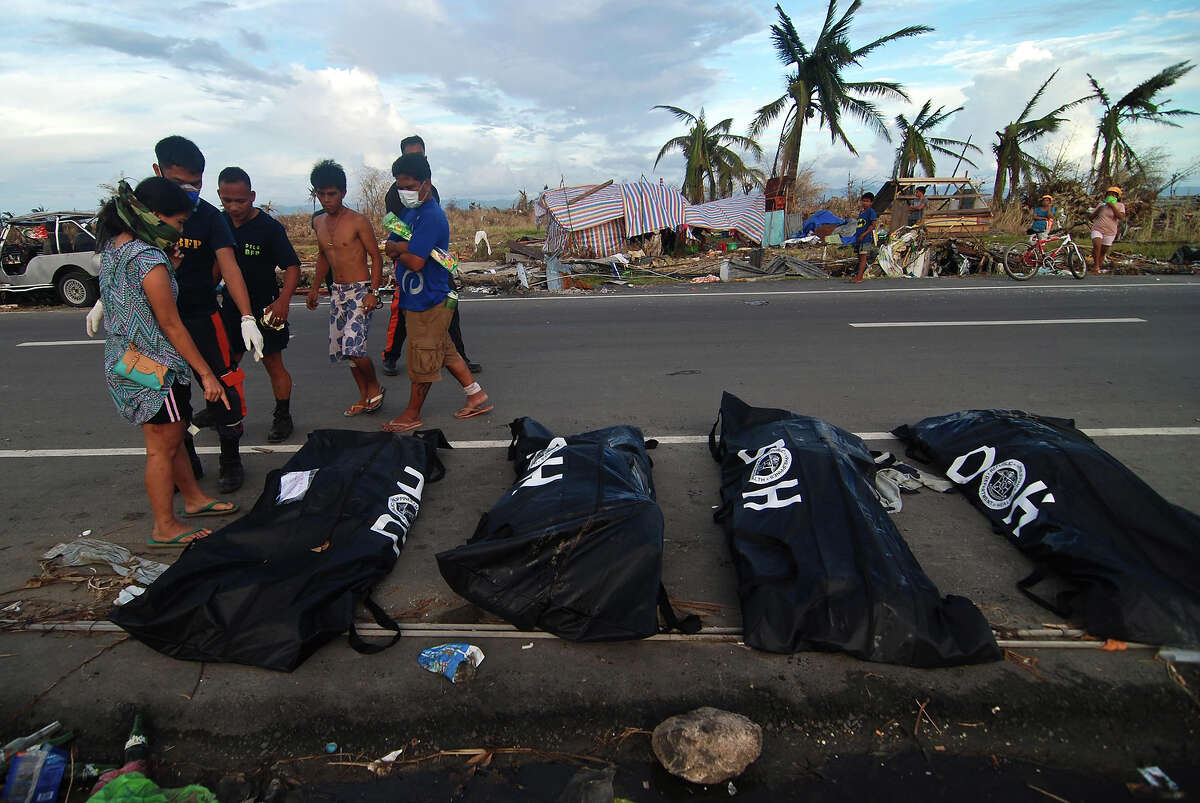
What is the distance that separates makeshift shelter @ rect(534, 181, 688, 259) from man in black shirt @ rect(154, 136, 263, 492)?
12.6 meters

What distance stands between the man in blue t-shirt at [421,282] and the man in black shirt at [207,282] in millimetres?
1010

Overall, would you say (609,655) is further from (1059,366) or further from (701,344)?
(1059,366)

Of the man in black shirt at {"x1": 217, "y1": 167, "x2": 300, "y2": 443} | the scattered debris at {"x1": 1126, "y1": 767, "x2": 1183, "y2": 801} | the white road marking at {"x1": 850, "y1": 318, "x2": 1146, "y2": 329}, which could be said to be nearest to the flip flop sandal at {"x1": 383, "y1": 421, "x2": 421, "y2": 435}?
the man in black shirt at {"x1": 217, "y1": 167, "x2": 300, "y2": 443}

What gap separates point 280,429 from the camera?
471 cm

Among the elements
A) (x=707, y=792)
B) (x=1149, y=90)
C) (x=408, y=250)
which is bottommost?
(x=707, y=792)

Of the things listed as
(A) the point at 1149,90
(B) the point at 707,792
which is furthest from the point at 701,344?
(A) the point at 1149,90

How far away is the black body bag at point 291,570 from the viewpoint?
2.43m

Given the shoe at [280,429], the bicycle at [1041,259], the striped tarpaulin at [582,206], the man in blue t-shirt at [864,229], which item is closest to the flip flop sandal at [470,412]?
the shoe at [280,429]

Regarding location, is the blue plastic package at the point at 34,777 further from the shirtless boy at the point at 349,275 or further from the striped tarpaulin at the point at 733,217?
the striped tarpaulin at the point at 733,217

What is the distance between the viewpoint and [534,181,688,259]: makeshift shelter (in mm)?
16156

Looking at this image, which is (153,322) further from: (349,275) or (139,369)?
(349,275)

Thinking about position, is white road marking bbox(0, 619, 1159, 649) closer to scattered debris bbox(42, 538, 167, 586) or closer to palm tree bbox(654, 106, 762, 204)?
scattered debris bbox(42, 538, 167, 586)

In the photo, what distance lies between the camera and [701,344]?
288 inches

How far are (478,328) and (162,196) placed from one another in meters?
5.65
